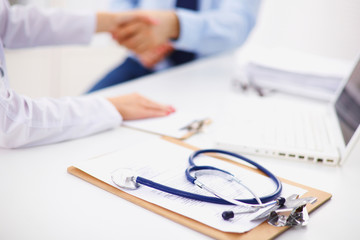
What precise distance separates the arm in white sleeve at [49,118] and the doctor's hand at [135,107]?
0.05 meters

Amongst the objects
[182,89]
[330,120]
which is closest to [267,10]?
[182,89]

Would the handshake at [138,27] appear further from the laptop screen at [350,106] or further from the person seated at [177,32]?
the laptop screen at [350,106]

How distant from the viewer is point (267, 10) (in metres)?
2.33

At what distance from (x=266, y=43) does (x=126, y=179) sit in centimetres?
192

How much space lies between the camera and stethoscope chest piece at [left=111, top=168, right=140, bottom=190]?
658mm

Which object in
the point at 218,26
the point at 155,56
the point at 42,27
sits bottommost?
the point at 155,56

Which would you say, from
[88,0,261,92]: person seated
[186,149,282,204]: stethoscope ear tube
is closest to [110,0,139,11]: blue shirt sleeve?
[88,0,261,92]: person seated

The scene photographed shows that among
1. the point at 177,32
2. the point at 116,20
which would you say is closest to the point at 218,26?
the point at 177,32

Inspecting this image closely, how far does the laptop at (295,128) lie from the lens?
2.78ft

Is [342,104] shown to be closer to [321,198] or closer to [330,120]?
[330,120]

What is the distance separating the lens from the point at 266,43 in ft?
A: 7.82

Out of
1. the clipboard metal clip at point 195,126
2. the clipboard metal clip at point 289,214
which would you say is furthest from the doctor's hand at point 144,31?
the clipboard metal clip at point 289,214

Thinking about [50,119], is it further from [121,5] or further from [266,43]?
[266,43]

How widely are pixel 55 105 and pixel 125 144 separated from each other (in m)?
0.18
